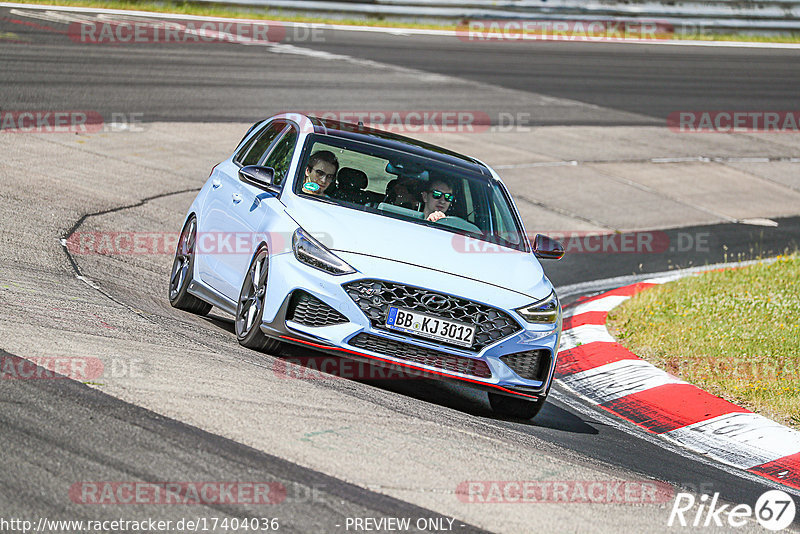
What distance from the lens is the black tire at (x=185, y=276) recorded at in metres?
8.89

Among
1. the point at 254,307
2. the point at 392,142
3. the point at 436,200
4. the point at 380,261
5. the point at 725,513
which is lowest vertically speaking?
the point at 725,513

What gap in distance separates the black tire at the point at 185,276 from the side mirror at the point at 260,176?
3.65 ft

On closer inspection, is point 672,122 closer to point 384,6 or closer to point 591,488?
point 384,6

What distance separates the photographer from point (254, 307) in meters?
7.42

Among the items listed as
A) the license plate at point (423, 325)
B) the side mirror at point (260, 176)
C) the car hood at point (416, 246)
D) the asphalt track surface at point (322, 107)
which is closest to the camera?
the asphalt track surface at point (322, 107)

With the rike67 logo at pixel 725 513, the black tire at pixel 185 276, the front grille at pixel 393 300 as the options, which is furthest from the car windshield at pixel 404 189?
the rike67 logo at pixel 725 513

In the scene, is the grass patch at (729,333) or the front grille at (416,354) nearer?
the front grille at (416,354)

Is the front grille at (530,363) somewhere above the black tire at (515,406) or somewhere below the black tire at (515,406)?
above

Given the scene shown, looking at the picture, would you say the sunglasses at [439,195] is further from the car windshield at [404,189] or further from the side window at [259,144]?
the side window at [259,144]

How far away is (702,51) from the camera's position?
32156 millimetres

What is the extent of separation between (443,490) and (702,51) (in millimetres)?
28992

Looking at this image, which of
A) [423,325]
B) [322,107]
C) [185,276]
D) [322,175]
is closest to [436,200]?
[322,175]

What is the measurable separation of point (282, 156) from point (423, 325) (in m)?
2.15

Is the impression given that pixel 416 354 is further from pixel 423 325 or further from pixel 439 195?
pixel 439 195
